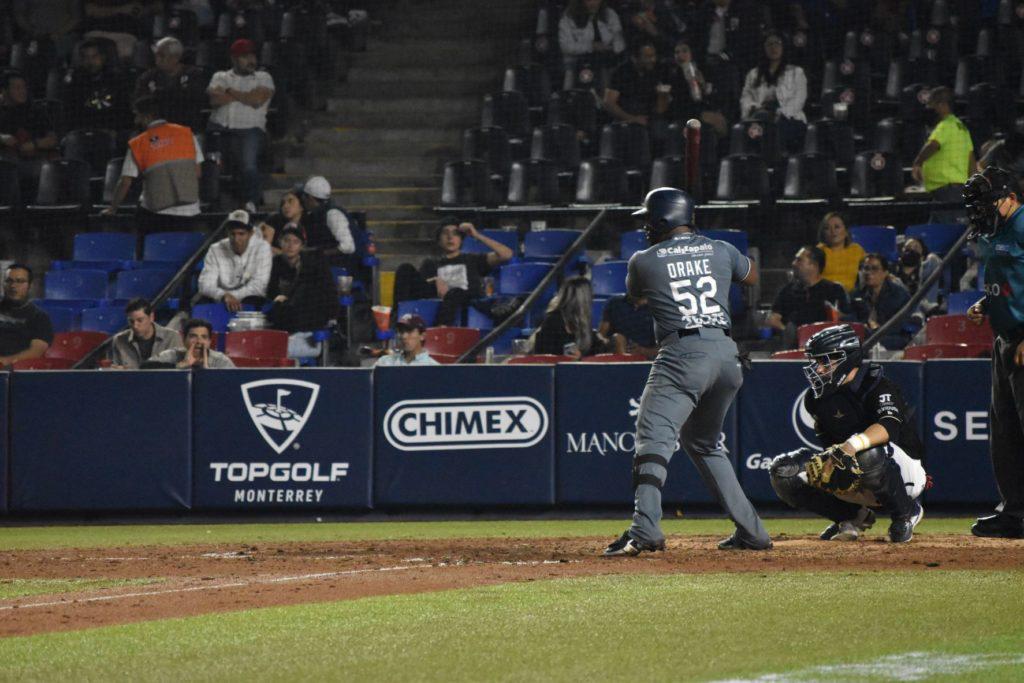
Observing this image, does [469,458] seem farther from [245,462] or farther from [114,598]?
[114,598]

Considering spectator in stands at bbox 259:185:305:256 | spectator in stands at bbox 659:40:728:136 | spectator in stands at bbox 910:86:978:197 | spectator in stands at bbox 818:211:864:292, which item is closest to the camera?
spectator in stands at bbox 818:211:864:292

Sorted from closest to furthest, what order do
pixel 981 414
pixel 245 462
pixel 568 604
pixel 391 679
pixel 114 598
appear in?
1. pixel 391 679
2. pixel 568 604
3. pixel 114 598
4. pixel 981 414
5. pixel 245 462

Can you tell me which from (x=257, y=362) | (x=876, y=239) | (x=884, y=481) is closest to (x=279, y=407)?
(x=257, y=362)

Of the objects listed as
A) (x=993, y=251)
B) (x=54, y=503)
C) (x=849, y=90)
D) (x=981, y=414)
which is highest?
(x=849, y=90)

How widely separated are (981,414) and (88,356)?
26.1 feet

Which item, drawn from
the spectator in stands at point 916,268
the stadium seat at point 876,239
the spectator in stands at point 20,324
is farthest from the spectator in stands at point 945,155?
the spectator in stands at point 20,324

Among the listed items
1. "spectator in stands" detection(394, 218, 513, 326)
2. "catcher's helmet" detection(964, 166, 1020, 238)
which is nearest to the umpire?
"catcher's helmet" detection(964, 166, 1020, 238)

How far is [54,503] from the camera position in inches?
513

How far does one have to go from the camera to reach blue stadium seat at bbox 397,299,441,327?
50.1ft

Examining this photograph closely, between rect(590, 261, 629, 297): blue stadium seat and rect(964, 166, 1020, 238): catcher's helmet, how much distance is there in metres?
6.54

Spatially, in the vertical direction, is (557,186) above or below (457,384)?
above

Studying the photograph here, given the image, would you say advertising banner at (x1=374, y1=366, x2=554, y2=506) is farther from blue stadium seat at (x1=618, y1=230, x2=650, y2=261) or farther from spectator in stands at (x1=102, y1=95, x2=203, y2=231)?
spectator in stands at (x1=102, y1=95, x2=203, y2=231)

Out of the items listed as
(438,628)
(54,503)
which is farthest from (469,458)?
(438,628)

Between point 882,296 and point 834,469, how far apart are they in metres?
5.19
